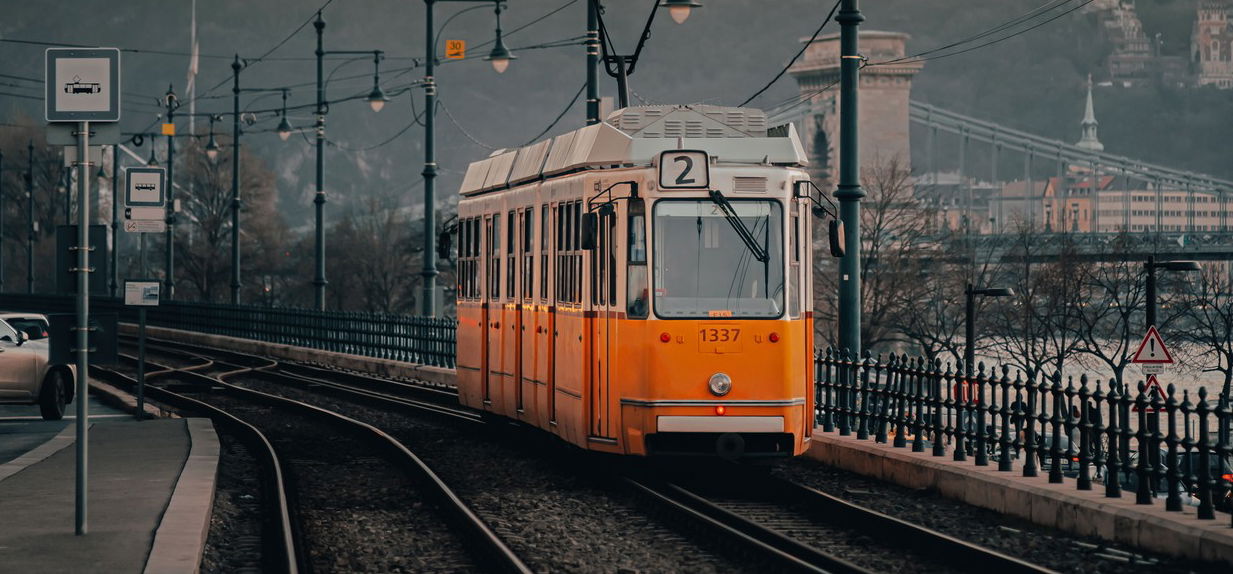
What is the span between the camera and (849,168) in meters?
17.2

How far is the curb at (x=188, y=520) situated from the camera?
958 cm

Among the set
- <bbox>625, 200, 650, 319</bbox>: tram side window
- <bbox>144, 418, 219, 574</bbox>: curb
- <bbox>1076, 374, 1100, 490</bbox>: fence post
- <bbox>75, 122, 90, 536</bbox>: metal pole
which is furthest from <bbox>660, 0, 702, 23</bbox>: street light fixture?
<bbox>75, 122, 90, 536</bbox>: metal pole

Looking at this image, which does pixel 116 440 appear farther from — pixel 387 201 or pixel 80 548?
pixel 387 201

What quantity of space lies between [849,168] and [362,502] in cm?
625

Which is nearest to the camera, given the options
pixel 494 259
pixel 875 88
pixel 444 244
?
pixel 494 259

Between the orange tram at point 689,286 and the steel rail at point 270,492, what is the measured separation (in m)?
2.66

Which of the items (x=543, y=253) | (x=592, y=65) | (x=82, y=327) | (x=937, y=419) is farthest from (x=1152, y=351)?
(x=82, y=327)

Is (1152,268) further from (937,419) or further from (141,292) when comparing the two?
(141,292)

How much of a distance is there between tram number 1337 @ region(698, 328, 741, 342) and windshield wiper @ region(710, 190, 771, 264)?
63 centimetres

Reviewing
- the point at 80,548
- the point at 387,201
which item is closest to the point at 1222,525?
the point at 80,548

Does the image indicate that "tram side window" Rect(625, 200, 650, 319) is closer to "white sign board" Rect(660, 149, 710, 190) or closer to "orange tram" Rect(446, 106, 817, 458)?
"orange tram" Rect(446, 106, 817, 458)

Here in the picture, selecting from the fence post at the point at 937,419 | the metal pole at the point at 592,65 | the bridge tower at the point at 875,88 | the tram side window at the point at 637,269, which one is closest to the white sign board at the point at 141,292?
the metal pole at the point at 592,65

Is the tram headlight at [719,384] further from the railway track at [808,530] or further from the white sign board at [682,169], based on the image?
the white sign board at [682,169]

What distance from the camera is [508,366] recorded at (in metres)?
17.8
